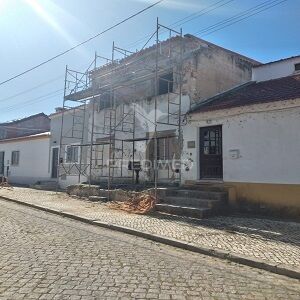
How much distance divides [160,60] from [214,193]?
23.3ft

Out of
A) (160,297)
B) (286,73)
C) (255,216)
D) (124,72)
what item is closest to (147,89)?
(124,72)

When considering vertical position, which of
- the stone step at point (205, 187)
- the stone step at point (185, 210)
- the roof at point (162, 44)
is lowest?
the stone step at point (185, 210)

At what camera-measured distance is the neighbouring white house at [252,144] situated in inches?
422

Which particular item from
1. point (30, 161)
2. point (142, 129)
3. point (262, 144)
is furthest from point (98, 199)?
point (30, 161)

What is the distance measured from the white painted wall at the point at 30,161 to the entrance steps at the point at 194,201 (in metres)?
13.6

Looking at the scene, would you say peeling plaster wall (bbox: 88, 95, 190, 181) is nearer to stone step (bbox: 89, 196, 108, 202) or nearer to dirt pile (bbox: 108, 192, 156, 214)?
dirt pile (bbox: 108, 192, 156, 214)

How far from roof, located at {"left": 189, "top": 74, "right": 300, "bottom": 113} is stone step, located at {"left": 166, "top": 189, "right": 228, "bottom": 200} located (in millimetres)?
2923

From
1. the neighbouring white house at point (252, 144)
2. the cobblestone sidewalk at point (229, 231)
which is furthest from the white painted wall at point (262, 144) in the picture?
the cobblestone sidewalk at point (229, 231)

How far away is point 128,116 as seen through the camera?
17.5 meters

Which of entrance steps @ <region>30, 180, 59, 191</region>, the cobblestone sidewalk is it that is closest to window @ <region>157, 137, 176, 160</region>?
the cobblestone sidewalk

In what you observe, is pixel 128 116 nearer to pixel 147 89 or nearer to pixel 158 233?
pixel 147 89

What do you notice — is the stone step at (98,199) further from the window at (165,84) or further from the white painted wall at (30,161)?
the white painted wall at (30,161)

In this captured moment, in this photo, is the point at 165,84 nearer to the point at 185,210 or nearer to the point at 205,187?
the point at 205,187

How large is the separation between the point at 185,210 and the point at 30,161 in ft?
57.8
